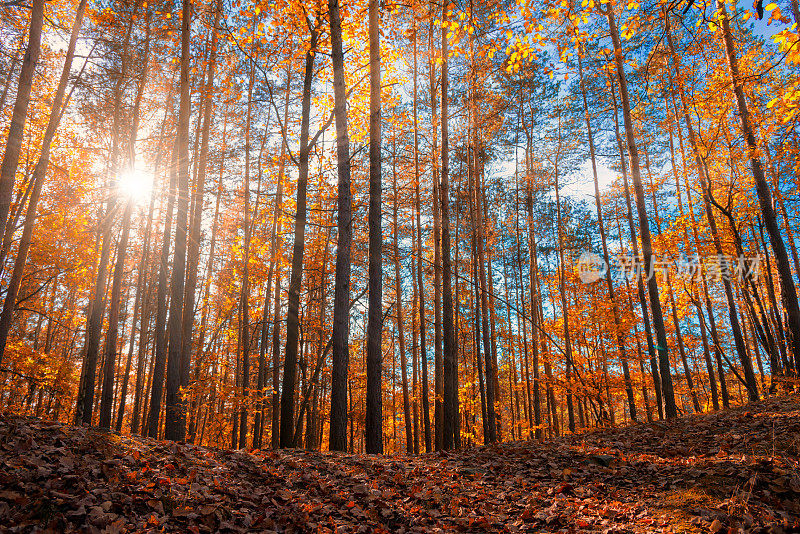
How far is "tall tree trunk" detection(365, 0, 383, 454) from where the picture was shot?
6.44m

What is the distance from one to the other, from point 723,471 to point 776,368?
919cm

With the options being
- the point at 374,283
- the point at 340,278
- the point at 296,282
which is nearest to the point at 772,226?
the point at 374,283

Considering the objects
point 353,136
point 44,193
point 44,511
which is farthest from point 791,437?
point 44,193

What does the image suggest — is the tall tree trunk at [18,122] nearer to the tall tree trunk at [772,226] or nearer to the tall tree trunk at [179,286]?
the tall tree trunk at [179,286]

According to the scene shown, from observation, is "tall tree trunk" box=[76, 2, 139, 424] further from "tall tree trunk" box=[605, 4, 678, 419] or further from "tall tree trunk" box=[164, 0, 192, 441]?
"tall tree trunk" box=[605, 4, 678, 419]

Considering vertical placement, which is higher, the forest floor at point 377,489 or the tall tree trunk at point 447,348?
the tall tree trunk at point 447,348

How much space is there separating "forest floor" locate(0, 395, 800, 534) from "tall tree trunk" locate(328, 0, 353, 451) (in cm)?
107

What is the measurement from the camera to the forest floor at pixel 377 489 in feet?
8.82

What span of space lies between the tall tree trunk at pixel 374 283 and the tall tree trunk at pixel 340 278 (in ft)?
1.38

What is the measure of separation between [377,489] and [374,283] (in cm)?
362

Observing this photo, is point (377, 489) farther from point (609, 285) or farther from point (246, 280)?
point (609, 285)

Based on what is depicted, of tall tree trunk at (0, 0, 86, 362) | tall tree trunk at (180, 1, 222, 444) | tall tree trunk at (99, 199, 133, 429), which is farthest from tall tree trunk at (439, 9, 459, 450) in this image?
tall tree trunk at (0, 0, 86, 362)

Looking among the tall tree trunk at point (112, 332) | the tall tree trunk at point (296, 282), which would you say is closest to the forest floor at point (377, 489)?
the tall tree trunk at point (296, 282)

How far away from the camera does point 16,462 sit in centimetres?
293
